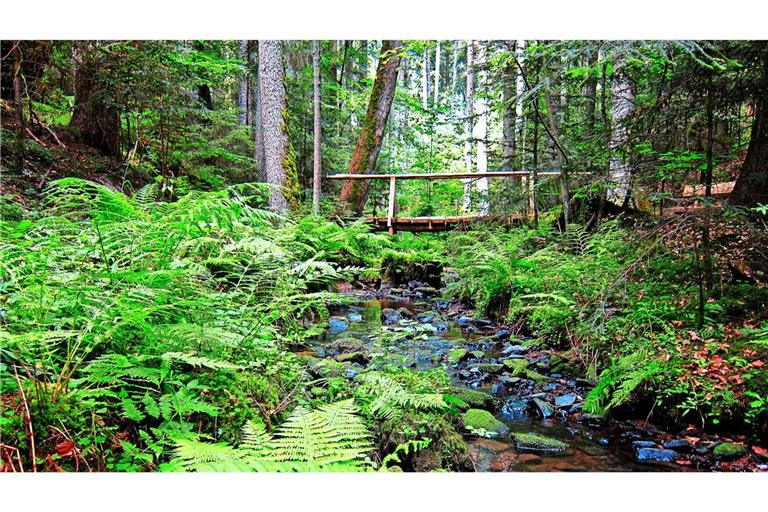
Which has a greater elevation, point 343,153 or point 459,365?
point 343,153

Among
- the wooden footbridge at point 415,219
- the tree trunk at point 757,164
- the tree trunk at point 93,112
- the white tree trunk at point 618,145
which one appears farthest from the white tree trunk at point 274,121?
the tree trunk at point 757,164

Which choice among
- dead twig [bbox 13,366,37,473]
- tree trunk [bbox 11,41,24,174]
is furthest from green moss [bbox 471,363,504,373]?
tree trunk [bbox 11,41,24,174]

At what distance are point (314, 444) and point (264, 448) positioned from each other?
0.28 meters

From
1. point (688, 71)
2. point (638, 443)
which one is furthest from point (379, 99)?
point (638, 443)

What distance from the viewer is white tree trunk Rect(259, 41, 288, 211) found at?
8.06 meters

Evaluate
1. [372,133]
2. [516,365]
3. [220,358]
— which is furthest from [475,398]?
[372,133]

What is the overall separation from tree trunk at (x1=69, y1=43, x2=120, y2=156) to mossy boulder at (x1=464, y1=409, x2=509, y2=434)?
21.7 feet

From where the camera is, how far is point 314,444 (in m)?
1.68

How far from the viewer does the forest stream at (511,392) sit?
109 inches

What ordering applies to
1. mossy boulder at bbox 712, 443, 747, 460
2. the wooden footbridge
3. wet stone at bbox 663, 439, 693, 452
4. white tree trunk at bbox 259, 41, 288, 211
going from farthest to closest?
the wooden footbridge → white tree trunk at bbox 259, 41, 288, 211 → wet stone at bbox 663, 439, 693, 452 → mossy boulder at bbox 712, 443, 747, 460

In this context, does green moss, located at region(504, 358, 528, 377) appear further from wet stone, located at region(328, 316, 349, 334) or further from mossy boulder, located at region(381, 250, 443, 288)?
mossy boulder, located at region(381, 250, 443, 288)

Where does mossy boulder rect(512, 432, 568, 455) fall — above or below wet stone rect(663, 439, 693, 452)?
below
